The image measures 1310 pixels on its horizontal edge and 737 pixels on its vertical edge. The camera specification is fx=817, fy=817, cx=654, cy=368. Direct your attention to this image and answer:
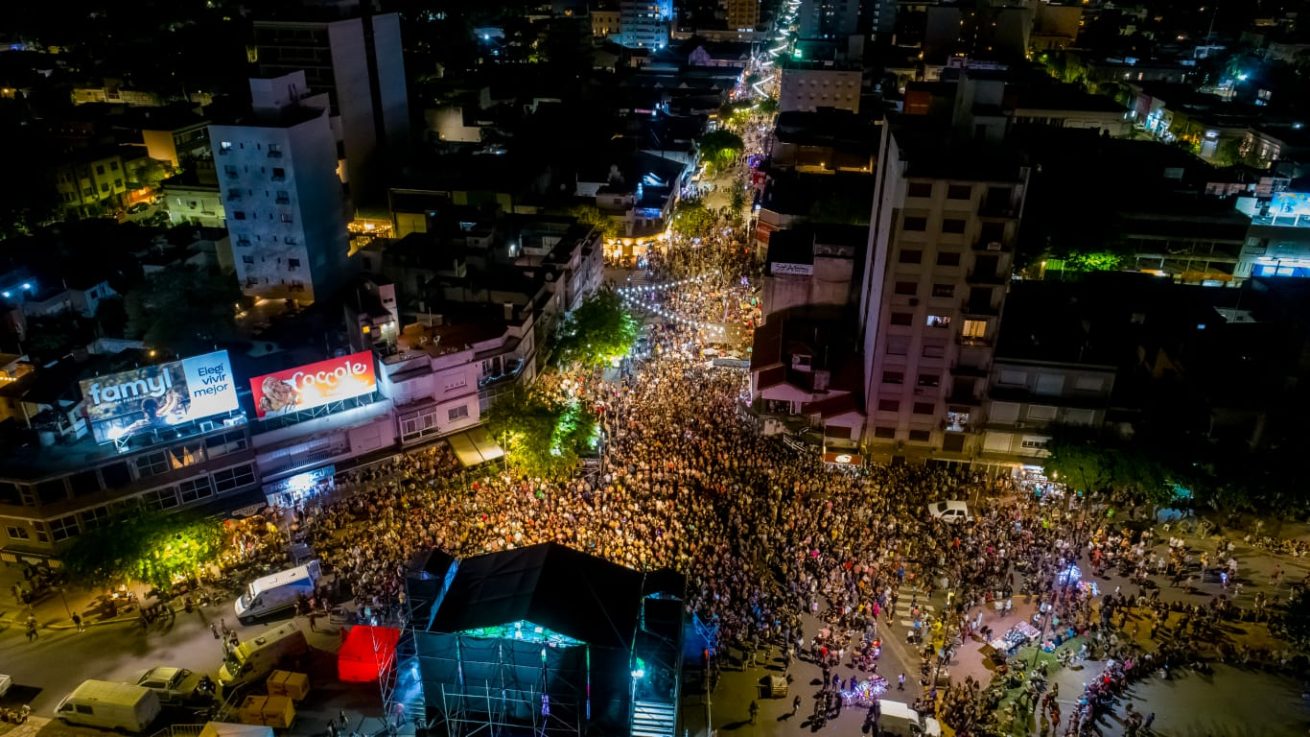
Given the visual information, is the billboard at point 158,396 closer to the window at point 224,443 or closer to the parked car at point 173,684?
the window at point 224,443

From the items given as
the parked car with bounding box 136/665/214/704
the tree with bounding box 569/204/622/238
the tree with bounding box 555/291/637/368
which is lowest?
the parked car with bounding box 136/665/214/704

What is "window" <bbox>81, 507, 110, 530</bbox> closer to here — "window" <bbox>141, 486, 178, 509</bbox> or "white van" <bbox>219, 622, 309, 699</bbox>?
"window" <bbox>141, 486, 178, 509</bbox>

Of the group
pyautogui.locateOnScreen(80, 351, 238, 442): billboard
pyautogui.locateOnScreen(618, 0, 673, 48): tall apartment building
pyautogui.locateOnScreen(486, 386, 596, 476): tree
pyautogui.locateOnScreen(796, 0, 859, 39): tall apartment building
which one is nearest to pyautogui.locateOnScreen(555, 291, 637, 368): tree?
pyautogui.locateOnScreen(486, 386, 596, 476): tree

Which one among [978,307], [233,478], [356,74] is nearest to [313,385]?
[233,478]

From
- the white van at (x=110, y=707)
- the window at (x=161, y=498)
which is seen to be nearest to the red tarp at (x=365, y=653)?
the white van at (x=110, y=707)

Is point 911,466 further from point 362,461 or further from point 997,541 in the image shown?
point 362,461

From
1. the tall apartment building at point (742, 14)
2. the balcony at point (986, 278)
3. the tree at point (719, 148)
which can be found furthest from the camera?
the tall apartment building at point (742, 14)

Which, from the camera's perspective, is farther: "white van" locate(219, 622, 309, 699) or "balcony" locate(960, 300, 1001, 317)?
"balcony" locate(960, 300, 1001, 317)

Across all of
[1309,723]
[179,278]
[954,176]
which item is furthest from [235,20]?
[1309,723]
